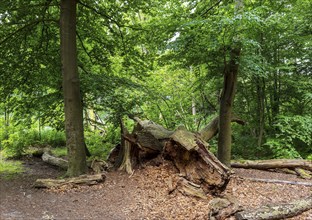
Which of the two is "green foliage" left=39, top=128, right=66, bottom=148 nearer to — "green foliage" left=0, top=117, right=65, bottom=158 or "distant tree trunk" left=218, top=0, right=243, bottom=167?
"green foliage" left=0, top=117, right=65, bottom=158

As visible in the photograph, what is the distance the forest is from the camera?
5.39 meters

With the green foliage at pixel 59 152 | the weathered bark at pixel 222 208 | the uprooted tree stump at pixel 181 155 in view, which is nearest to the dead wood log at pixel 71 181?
the uprooted tree stump at pixel 181 155

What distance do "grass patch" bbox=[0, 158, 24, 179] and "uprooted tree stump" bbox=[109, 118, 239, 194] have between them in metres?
2.60

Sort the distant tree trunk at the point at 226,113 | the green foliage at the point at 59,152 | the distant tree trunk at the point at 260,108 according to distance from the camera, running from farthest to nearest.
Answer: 1. the distant tree trunk at the point at 260,108
2. the green foliage at the point at 59,152
3. the distant tree trunk at the point at 226,113

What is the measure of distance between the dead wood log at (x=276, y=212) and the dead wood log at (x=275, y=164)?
3161mm

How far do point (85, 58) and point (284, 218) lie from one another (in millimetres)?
6949

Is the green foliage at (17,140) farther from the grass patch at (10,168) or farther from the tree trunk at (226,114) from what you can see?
the tree trunk at (226,114)

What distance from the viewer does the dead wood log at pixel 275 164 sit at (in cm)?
761

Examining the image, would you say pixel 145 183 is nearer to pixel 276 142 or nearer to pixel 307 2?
pixel 276 142

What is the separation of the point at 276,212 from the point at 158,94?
14.5 feet

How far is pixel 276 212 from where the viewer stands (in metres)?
A: 4.27

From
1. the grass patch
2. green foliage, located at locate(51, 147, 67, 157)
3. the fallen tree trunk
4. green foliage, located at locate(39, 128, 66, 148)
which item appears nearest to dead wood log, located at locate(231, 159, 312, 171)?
the fallen tree trunk

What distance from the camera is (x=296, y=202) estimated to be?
4.77 m

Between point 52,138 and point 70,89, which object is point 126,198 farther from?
point 52,138
